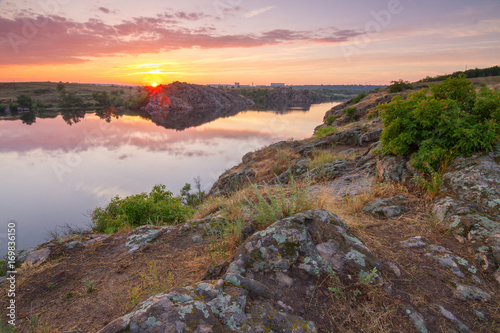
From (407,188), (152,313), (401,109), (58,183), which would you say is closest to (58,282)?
(152,313)

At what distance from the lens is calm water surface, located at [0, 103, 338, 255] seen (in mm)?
19078

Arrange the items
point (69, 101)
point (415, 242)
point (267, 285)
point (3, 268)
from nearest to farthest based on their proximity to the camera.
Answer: point (267, 285) → point (415, 242) → point (3, 268) → point (69, 101)

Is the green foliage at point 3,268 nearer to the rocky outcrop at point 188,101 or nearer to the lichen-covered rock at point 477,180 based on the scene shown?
the lichen-covered rock at point 477,180

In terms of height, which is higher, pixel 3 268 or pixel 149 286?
pixel 149 286

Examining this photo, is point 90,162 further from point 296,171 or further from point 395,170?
point 395,170

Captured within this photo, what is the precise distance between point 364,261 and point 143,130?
59.0 meters

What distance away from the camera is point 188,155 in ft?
121

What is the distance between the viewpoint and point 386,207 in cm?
532

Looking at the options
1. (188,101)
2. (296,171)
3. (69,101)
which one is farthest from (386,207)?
(188,101)

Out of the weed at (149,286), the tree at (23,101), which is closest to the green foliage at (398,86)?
the weed at (149,286)

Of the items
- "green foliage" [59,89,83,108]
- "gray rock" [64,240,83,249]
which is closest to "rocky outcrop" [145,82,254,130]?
"green foliage" [59,89,83,108]

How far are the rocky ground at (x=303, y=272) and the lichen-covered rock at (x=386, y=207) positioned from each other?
3 cm

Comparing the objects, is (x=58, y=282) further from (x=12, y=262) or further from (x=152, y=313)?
(x=152, y=313)

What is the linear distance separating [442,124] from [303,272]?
18.0 ft
